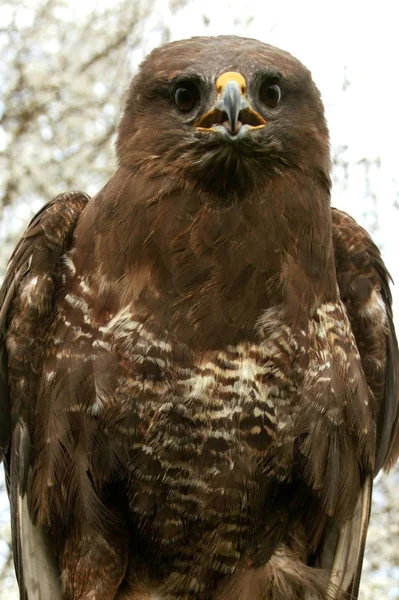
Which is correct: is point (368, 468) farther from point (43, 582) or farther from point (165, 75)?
point (165, 75)

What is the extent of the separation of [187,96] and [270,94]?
1.14 ft

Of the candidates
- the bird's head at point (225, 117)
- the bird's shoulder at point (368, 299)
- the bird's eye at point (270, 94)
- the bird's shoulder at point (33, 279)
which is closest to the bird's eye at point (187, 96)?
the bird's head at point (225, 117)

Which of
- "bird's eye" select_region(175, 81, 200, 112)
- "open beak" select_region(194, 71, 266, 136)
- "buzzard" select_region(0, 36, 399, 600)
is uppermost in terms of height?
"bird's eye" select_region(175, 81, 200, 112)

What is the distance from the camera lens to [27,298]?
3707 millimetres

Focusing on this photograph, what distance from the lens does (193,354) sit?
3.42m

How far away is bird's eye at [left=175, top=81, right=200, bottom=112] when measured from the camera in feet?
11.4

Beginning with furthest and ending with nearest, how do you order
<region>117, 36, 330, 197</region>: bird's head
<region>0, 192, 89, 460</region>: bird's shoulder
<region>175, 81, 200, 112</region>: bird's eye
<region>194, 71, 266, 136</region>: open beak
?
<region>0, 192, 89, 460</region>: bird's shoulder
<region>175, 81, 200, 112</region>: bird's eye
<region>117, 36, 330, 197</region>: bird's head
<region>194, 71, 266, 136</region>: open beak

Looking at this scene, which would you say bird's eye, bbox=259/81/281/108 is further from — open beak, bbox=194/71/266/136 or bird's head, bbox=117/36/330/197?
open beak, bbox=194/71/266/136

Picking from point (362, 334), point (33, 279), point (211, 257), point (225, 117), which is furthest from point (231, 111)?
point (362, 334)

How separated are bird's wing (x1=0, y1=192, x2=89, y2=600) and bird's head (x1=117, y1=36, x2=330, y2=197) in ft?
1.42

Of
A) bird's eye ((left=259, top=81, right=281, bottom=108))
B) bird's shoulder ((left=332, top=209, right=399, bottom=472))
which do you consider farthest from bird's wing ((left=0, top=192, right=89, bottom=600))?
bird's shoulder ((left=332, top=209, right=399, bottom=472))

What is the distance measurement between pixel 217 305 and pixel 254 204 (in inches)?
17.7

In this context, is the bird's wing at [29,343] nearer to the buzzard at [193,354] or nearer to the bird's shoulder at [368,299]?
the buzzard at [193,354]

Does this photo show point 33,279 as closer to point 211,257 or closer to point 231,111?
point 211,257
